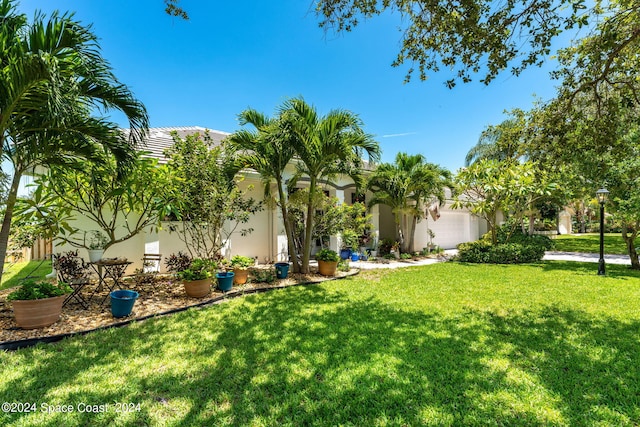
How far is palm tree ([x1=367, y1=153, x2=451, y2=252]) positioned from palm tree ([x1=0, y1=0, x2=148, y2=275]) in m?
11.5

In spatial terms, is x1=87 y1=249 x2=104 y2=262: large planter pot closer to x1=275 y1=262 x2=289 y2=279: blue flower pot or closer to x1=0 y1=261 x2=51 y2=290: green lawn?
x1=0 y1=261 x2=51 y2=290: green lawn

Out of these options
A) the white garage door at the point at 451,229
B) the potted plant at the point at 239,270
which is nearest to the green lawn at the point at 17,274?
the potted plant at the point at 239,270

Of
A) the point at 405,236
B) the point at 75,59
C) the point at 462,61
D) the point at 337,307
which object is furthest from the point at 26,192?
the point at 405,236

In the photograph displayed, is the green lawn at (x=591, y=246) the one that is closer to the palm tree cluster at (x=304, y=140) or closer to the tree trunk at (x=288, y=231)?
the palm tree cluster at (x=304, y=140)

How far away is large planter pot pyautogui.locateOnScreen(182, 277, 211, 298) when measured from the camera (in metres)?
7.17

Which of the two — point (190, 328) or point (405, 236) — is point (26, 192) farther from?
point (405, 236)

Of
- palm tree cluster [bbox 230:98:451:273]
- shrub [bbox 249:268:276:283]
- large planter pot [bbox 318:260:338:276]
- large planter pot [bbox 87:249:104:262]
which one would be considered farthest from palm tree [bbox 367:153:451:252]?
large planter pot [bbox 87:249:104:262]

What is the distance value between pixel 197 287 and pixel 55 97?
4.84 metres

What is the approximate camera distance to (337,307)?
660 centimetres

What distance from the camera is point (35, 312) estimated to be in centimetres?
499

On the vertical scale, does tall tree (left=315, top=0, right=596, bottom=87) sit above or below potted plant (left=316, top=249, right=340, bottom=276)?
above

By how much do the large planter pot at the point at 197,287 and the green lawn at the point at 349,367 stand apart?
3.03 feet

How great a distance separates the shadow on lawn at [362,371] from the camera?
2.91 meters

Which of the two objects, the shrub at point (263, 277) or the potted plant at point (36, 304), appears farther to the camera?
the shrub at point (263, 277)
